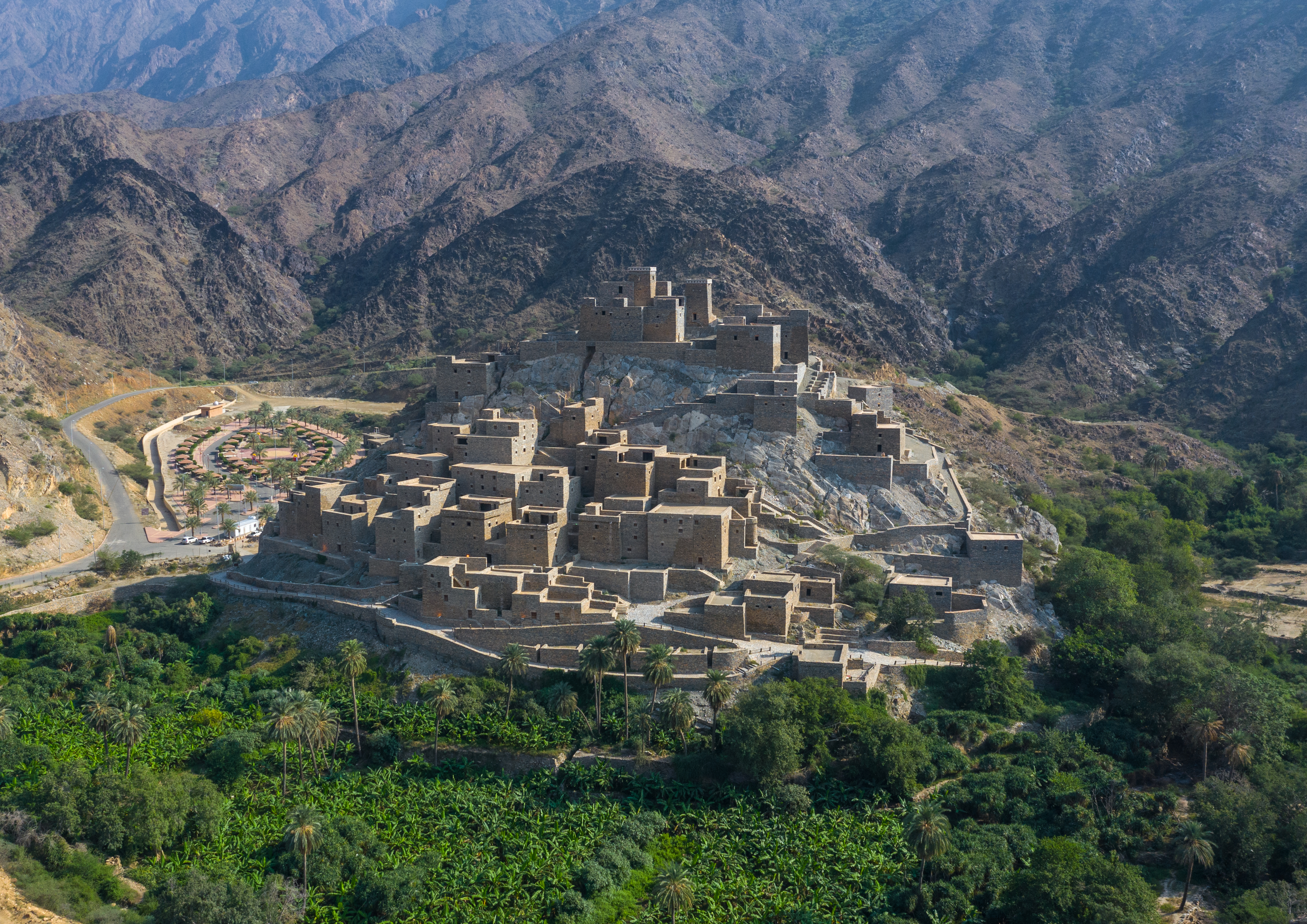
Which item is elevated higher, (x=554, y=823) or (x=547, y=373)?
(x=547, y=373)

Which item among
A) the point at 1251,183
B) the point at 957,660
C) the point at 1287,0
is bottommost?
the point at 957,660

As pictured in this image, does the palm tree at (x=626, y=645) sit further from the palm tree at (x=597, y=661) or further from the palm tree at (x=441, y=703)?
the palm tree at (x=441, y=703)

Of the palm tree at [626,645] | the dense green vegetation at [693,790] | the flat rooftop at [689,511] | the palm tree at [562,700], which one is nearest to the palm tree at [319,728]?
the dense green vegetation at [693,790]

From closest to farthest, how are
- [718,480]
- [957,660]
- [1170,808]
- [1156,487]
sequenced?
[1170,808], [957,660], [718,480], [1156,487]

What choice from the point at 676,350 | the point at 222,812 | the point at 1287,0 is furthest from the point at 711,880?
the point at 1287,0

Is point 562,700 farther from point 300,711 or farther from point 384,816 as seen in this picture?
point 300,711

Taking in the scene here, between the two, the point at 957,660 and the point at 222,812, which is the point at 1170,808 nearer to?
the point at 957,660

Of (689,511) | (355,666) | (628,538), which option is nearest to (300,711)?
(355,666)
